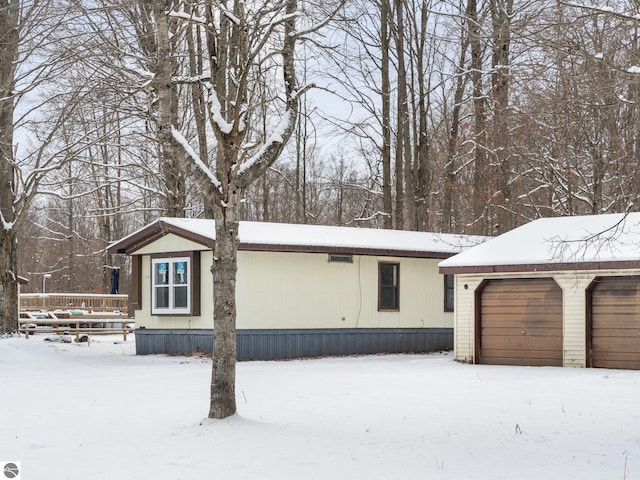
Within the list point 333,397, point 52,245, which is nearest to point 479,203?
point 333,397

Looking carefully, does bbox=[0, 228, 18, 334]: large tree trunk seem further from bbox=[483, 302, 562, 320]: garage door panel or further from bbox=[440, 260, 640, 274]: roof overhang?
bbox=[483, 302, 562, 320]: garage door panel

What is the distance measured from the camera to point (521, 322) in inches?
824

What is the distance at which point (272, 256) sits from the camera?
2348 cm

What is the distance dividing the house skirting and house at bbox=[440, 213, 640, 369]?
12.6 ft

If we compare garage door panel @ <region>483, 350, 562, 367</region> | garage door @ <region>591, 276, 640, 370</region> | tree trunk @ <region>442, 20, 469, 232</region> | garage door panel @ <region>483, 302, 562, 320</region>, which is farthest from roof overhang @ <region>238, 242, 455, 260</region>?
tree trunk @ <region>442, 20, 469, 232</region>

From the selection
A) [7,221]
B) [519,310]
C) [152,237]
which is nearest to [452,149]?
[152,237]

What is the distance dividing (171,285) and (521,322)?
905 centimetres

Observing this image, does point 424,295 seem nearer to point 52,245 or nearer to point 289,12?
point 289,12

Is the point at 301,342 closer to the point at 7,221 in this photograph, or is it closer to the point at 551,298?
the point at 551,298

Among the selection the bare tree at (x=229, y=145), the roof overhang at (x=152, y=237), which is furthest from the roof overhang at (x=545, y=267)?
the bare tree at (x=229, y=145)

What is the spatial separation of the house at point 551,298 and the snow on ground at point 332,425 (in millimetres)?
919

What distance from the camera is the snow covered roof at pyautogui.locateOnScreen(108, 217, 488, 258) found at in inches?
902

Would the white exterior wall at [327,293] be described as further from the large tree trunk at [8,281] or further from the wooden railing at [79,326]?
the wooden railing at [79,326]

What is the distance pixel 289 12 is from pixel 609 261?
31.2 feet
